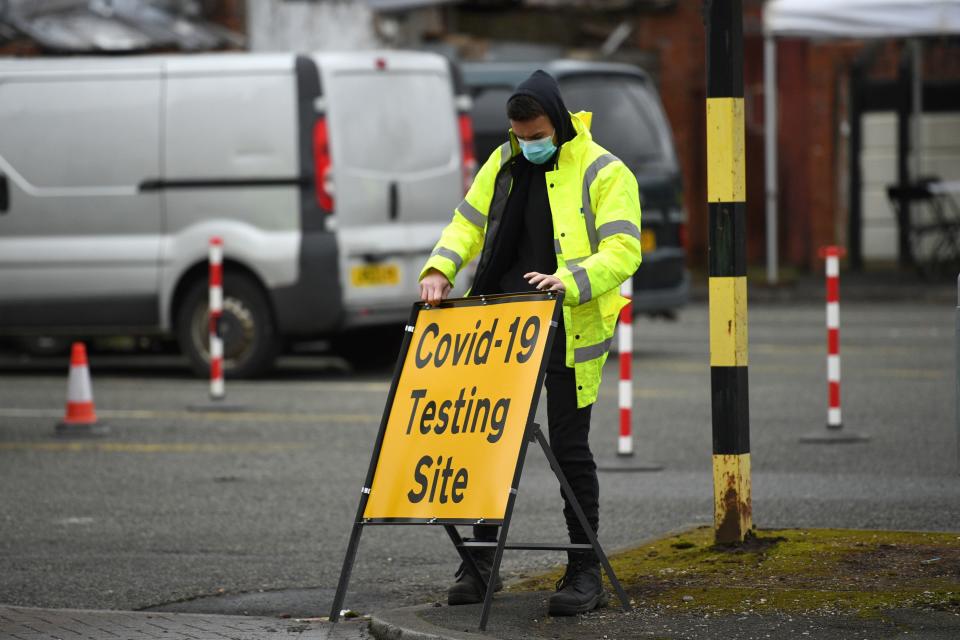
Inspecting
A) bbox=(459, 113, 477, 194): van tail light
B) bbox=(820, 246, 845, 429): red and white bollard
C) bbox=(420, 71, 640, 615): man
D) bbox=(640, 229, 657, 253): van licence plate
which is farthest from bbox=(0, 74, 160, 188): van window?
bbox=(420, 71, 640, 615): man

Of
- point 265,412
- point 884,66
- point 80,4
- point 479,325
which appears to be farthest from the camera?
point 884,66

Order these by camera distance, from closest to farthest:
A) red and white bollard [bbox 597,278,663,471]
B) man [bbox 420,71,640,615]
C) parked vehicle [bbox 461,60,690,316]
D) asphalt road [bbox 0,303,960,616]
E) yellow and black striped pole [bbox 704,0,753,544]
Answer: man [bbox 420,71,640,615], yellow and black striped pole [bbox 704,0,753,544], asphalt road [bbox 0,303,960,616], red and white bollard [bbox 597,278,663,471], parked vehicle [bbox 461,60,690,316]

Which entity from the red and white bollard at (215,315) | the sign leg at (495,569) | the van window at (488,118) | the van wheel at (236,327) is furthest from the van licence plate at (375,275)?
the sign leg at (495,569)

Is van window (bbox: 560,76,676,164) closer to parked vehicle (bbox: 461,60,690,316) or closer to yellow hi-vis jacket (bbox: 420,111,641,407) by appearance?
parked vehicle (bbox: 461,60,690,316)

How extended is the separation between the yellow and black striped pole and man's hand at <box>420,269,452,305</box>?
1069mm

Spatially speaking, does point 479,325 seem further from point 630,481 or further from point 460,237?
point 630,481

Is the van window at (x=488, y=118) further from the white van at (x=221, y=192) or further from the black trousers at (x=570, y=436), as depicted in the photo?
the black trousers at (x=570, y=436)

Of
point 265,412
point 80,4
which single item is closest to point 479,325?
point 265,412

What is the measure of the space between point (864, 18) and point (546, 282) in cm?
1532

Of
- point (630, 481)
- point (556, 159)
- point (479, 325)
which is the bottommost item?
point (630, 481)

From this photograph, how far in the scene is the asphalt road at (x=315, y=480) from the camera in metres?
7.52

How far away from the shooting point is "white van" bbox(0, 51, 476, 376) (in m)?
14.4

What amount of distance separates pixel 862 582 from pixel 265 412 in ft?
22.3

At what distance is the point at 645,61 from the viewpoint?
1053 inches
